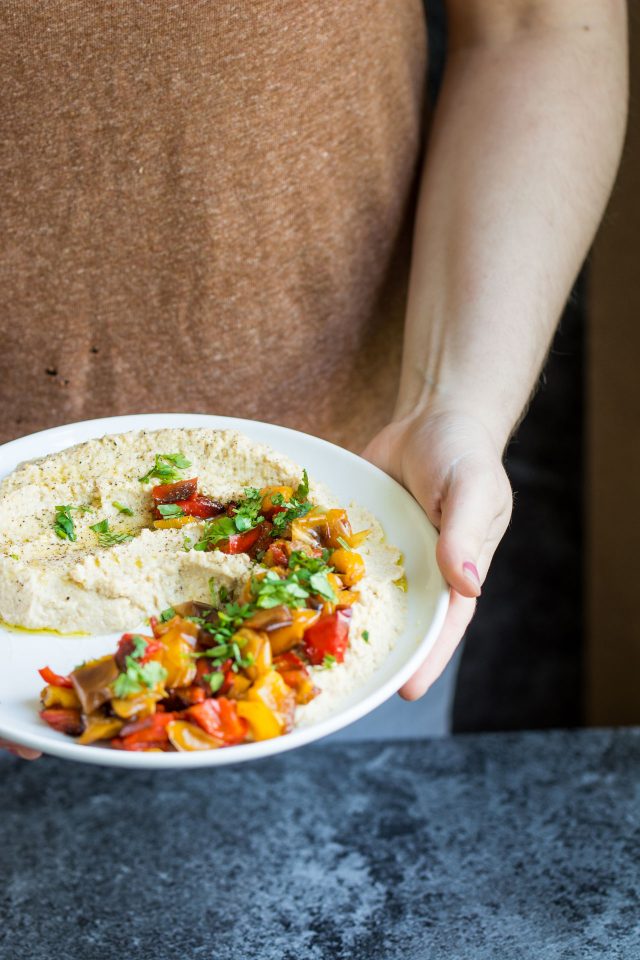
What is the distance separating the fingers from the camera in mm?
1037

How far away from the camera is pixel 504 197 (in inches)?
56.6

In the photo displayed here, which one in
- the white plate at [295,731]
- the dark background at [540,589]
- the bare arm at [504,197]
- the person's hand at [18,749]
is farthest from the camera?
the dark background at [540,589]

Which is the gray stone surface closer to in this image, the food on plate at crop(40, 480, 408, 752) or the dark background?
the food on plate at crop(40, 480, 408, 752)

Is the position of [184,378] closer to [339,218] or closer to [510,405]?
[339,218]

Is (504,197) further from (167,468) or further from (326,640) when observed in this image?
(326,640)

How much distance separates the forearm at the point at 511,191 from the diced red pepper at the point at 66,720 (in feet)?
2.03

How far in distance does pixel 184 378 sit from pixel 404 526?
1.53 ft

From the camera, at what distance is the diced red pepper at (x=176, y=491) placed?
3.80 ft

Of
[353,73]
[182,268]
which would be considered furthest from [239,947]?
[353,73]

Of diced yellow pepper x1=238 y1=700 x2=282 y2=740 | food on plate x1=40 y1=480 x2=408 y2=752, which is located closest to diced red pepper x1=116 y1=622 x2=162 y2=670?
food on plate x1=40 y1=480 x2=408 y2=752

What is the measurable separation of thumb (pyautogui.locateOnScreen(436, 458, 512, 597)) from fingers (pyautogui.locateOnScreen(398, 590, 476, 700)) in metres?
0.04

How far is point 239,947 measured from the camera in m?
1.21

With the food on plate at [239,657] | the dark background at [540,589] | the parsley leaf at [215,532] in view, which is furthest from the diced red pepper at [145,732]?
the dark background at [540,589]

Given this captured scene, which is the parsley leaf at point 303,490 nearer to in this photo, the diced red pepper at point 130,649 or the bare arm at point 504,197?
the bare arm at point 504,197
